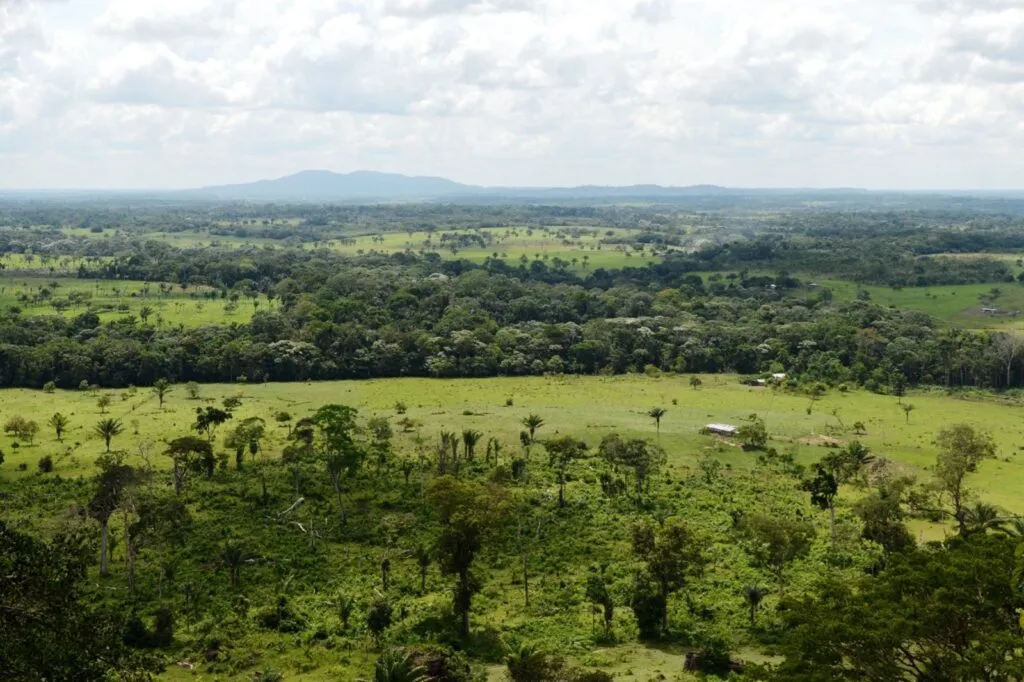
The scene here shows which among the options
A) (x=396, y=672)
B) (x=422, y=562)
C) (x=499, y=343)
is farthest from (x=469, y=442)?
(x=499, y=343)

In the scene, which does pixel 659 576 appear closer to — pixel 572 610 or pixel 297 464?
pixel 572 610

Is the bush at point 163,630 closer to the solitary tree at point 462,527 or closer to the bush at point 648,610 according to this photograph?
the solitary tree at point 462,527

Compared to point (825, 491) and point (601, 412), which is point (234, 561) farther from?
point (601, 412)

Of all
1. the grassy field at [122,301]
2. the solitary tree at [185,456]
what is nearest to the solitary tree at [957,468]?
the solitary tree at [185,456]

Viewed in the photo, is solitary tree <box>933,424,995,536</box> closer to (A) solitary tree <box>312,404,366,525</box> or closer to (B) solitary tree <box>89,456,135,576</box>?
(A) solitary tree <box>312,404,366,525</box>

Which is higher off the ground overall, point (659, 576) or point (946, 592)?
point (946, 592)

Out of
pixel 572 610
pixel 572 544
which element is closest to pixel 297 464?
pixel 572 544
